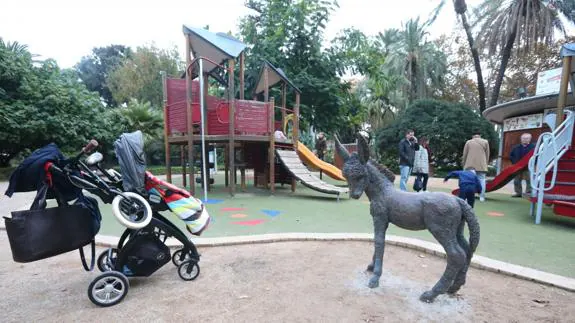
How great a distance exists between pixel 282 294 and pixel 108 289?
1.53 meters

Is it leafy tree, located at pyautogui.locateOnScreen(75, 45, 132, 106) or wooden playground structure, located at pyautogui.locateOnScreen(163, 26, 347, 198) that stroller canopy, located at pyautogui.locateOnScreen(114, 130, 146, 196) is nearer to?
wooden playground structure, located at pyautogui.locateOnScreen(163, 26, 347, 198)

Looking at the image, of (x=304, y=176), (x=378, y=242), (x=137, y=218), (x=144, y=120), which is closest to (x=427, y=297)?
(x=378, y=242)

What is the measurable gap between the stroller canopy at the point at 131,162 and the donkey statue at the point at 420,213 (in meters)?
1.87

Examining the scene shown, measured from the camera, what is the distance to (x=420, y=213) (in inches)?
97.0

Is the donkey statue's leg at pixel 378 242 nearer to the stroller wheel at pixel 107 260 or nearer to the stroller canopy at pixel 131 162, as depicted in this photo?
the stroller canopy at pixel 131 162

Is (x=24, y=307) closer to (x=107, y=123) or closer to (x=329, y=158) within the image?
(x=107, y=123)

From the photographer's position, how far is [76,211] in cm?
245

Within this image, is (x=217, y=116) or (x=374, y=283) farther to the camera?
(x=217, y=116)

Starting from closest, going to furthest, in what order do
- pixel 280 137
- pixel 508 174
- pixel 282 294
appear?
pixel 282 294
pixel 508 174
pixel 280 137

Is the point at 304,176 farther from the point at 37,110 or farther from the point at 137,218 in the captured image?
the point at 37,110

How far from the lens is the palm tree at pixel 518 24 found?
622 inches

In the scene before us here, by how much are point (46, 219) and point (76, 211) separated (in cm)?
22

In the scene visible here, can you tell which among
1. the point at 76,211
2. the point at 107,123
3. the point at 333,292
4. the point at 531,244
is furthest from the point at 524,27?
the point at 107,123

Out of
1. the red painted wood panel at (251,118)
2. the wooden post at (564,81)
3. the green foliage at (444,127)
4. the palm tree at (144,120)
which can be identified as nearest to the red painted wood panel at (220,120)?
the red painted wood panel at (251,118)
